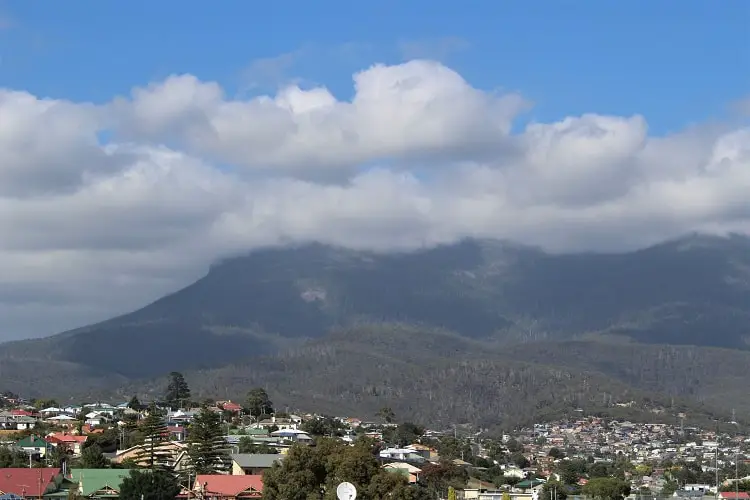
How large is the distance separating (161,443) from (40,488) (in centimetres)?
1797

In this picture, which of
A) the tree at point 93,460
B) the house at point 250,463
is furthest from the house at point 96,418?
the house at point 250,463

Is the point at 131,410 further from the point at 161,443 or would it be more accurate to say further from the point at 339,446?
the point at 339,446

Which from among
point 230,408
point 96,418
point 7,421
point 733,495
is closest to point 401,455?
point 733,495

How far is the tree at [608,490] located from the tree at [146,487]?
127 ft

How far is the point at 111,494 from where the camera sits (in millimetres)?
92062

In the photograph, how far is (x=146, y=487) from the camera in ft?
279

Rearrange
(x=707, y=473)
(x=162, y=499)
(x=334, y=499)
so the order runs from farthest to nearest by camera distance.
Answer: (x=707, y=473), (x=162, y=499), (x=334, y=499)

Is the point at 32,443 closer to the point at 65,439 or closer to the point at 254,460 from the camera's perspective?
the point at 65,439

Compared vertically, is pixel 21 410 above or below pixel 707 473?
above

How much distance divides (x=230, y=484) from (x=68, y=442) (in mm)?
35276

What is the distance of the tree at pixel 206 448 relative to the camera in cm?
10300

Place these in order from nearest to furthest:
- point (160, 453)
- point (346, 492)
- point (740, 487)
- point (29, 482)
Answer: point (346, 492) < point (29, 482) < point (160, 453) < point (740, 487)

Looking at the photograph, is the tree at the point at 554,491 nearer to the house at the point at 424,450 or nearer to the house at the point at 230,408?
the house at the point at 424,450

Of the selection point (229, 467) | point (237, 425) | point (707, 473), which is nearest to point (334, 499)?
point (229, 467)
